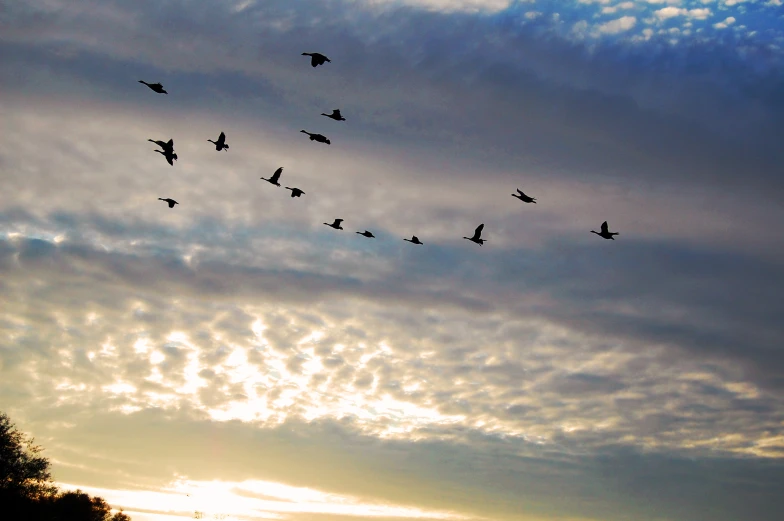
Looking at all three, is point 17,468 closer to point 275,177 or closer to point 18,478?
point 18,478

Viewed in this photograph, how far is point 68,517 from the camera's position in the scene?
13175 centimetres

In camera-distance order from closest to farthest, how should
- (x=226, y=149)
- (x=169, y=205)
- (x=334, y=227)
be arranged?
(x=226, y=149) < (x=169, y=205) < (x=334, y=227)

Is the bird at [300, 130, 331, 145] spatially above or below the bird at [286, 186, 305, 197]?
above

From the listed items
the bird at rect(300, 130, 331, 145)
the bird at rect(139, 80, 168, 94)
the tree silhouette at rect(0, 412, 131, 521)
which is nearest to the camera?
the bird at rect(139, 80, 168, 94)

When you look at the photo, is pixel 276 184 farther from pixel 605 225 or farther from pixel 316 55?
pixel 605 225

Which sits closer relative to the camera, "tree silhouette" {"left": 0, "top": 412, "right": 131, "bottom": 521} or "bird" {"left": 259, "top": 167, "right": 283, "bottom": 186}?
"bird" {"left": 259, "top": 167, "right": 283, "bottom": 186}

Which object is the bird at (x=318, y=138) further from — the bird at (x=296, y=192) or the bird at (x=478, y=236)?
the bird at (x=478, y=236)

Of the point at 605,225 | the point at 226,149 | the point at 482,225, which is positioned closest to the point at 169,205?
the point at 226,149

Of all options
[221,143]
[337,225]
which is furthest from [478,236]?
[221,143]

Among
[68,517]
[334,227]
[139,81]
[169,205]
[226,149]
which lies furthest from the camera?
[68,517]

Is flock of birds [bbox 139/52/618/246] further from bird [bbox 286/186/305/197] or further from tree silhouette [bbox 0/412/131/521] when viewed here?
tree silhouette [bbox 0/412/131/521]

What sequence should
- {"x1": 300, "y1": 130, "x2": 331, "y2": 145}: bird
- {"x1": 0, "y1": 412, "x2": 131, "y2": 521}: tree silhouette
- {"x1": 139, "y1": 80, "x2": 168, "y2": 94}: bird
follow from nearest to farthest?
{"x1": 139, "y1": 80, "x2": 168, "y2": 94}: bird < {"x1": 300, "y1": 130, "x2": 331, "y2": 145}: bird < {"x1": 0, "y1": 412, "x2": 131, "y2": 521}: tree silhouette

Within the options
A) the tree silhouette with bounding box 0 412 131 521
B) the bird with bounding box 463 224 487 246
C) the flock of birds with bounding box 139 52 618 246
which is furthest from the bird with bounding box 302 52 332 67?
the tree silhouette with bounding box 0 412 131 521

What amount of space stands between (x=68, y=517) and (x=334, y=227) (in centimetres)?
11040
